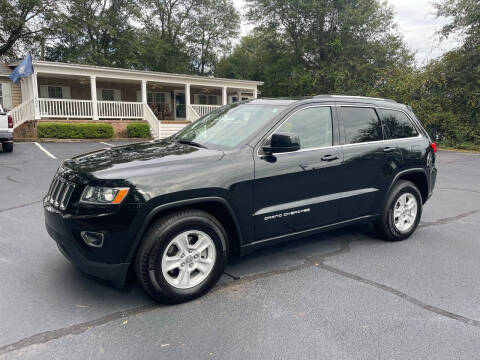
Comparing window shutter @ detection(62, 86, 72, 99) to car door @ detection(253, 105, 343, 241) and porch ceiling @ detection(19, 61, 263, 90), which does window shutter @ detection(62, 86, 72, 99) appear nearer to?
porch ceiling @ detection(19, 61, 263, 90)

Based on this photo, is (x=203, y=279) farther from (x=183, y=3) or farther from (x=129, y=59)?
(x=183, y=3)

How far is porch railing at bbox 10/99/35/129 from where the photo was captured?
18.4 meters

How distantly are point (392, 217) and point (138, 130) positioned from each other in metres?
17.3

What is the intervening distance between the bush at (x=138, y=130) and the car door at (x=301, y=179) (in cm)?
1724

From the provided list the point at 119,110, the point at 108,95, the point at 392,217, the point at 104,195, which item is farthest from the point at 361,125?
the point at 108,95

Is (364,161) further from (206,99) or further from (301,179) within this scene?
(206,99)

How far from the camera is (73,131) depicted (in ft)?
58.9

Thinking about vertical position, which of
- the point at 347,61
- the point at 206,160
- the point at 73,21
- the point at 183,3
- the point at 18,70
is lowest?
the point at 206,160

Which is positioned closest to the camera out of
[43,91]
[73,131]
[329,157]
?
[329,157]

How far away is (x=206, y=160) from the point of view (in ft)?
11.0

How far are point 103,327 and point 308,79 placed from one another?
104ft

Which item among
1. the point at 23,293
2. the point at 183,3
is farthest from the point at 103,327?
the point at 183,3

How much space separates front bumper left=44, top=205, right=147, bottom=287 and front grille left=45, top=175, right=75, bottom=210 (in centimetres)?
13

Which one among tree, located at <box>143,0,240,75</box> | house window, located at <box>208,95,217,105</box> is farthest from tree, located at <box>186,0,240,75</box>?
house window, located at <box>208,95,217,105</box>
